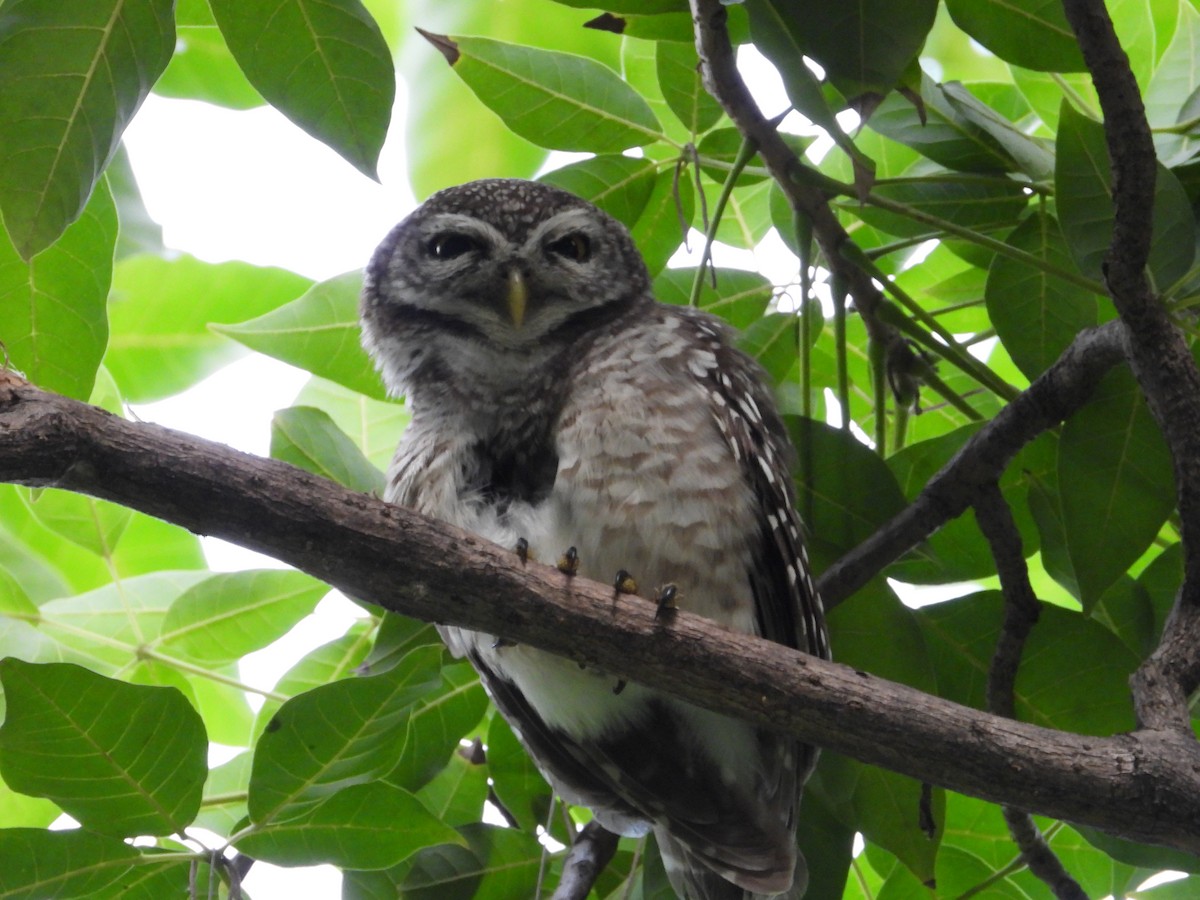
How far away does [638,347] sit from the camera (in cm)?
230

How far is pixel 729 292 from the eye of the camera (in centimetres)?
261

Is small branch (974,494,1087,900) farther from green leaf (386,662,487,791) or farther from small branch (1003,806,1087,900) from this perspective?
green leaf (386,662,487,791)

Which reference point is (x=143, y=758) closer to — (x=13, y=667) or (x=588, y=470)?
(x=13, y=667)

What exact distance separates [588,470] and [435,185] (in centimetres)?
101

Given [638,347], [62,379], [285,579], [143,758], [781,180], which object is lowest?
[143,758]

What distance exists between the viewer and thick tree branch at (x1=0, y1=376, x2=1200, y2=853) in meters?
1.39

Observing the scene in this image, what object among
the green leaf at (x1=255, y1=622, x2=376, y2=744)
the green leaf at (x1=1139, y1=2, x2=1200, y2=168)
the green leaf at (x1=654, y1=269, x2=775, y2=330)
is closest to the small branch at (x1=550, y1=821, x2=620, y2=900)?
the green leaf at (x1=255, y1=622, x2=376, y2=744)

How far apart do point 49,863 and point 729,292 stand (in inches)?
63.9

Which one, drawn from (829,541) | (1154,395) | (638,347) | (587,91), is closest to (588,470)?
(638,347)

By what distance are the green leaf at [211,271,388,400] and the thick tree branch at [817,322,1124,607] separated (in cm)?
104

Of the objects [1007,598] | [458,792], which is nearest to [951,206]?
[1007,598]

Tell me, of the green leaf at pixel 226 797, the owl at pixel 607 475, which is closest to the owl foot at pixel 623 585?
the owl at pixel 607 475

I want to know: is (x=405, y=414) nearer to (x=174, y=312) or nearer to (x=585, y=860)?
(x=174, y=312)

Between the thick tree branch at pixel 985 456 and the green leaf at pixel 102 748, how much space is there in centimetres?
106
